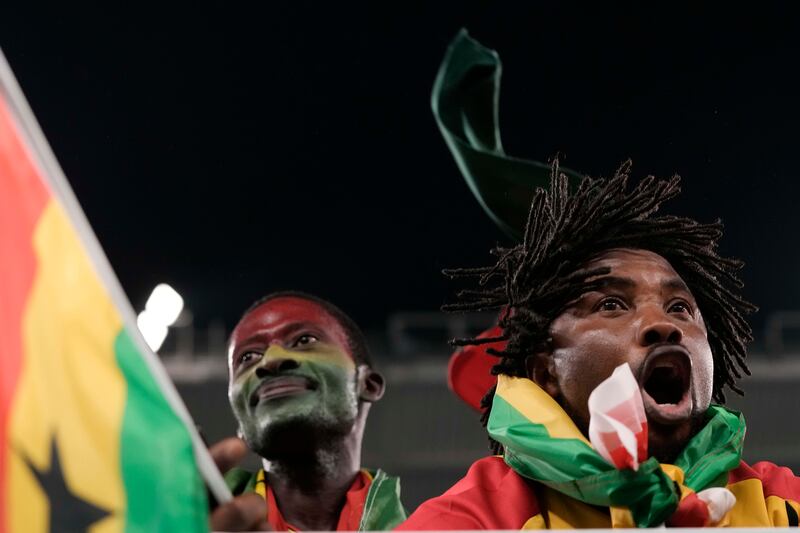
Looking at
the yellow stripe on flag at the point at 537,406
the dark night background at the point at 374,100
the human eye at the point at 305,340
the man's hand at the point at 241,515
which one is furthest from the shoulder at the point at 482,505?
the dark night background at the point at 374,100

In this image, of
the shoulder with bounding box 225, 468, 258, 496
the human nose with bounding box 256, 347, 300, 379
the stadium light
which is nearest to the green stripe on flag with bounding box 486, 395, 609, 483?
the human nose with bounding box 256, 347, 300, 379

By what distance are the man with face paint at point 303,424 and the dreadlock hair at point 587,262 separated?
61 centimetres

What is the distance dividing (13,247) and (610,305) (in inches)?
44.9

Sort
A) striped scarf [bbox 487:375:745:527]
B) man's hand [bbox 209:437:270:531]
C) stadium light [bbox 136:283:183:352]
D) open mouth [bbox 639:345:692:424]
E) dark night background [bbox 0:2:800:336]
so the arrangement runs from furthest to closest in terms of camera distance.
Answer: stadium light [bbox 136:283:183:352] < dark night background [bbox 0:2:800:336] < open mouth [bbox 639:345:692:424] < striped scarf [bbox 487:375:745:527] < man's hand [bbox 209:437:270:531]

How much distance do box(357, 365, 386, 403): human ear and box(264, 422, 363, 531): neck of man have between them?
149 mm

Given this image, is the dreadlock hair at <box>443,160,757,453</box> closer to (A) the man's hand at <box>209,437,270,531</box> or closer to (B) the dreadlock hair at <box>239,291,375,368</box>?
(B) the dreadlock hair at <box>239,291,375,368</box>

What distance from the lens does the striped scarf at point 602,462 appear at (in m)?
2.18

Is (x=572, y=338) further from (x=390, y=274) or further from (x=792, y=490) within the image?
(x=390, y=274)

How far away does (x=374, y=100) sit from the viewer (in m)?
4.59

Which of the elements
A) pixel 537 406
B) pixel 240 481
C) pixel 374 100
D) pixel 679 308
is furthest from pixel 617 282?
pixel 374 100

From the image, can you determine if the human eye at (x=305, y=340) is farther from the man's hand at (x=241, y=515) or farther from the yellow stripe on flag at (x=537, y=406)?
the man's hand at (x=241, y=515)

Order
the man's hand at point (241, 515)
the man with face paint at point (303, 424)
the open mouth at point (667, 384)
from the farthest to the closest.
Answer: the man with face paint at point (303, 424) < the open mouth at point (667, 384) < the man's hand at point (241, 515)

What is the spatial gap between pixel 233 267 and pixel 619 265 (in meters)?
2.91

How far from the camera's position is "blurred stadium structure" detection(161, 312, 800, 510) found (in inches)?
290
